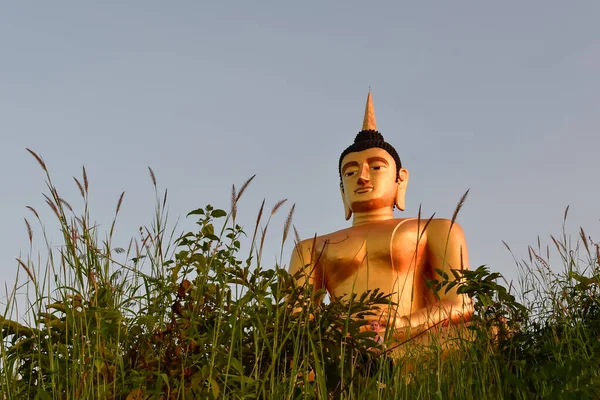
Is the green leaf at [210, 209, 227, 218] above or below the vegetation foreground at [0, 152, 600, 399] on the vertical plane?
above

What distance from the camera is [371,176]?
19.7ft

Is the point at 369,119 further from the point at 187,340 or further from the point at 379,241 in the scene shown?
the point at 187,340

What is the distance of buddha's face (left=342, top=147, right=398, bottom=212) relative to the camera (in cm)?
598

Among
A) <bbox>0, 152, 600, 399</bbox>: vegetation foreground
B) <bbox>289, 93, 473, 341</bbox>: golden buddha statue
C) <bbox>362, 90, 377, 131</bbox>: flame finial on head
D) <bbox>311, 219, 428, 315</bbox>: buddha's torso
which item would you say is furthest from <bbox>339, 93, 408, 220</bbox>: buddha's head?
<bbox>0, 152, 600, 399</bbox>: vegetation foreground

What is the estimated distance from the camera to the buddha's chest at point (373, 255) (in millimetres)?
5523

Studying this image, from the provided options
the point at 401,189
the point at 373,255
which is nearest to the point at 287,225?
the point at 373,255

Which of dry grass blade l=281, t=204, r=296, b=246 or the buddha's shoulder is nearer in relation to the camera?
dry grass blade l=281, t=204, r=296, b=246

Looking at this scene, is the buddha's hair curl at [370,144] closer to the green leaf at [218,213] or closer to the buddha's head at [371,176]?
the buddha's head at [371,176]

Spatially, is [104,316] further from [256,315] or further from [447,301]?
[447,301]

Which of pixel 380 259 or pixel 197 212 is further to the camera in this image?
pixel 380 259

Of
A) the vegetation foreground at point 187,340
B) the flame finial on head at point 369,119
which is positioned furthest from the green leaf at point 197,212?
the flame finial on head at point 369,119

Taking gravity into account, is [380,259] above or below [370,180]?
below

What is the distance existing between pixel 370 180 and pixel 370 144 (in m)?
0.37

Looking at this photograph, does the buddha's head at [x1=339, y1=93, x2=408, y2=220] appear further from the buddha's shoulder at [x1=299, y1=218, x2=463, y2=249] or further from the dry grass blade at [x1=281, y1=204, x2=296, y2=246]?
the dry grass blade at [x1=281, y1=204, x2=296, y2=246]
